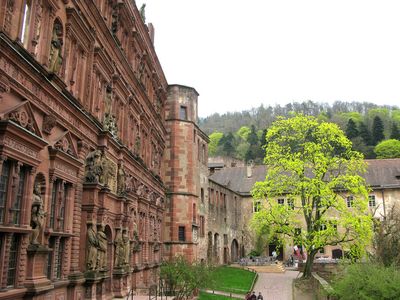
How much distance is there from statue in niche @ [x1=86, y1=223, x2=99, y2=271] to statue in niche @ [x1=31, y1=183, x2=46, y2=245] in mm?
3751

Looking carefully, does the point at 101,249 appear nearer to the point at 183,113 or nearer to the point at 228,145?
the point at 183,113

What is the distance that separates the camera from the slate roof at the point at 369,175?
5066 centimetres

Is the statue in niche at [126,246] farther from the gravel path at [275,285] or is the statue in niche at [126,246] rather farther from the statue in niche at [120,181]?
the gravel path at [275,285]

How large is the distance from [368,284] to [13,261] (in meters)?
11.2

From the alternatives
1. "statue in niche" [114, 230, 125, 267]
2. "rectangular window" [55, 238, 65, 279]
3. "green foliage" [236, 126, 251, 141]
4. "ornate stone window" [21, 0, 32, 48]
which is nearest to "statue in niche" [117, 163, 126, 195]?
"statue in niche" [114, 230, 125, 267]

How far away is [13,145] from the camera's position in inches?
385

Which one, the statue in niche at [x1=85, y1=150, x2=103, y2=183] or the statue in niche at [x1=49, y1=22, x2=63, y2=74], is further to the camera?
the statue in niche at [x1=85, y1=150, x2=103, y2=183]

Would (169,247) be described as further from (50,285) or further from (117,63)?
(50,285)

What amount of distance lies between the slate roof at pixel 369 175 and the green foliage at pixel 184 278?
2464 centimetres

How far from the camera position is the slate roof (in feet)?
166

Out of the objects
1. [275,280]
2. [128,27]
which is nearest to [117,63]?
[128,27]

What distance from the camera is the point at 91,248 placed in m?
14.7

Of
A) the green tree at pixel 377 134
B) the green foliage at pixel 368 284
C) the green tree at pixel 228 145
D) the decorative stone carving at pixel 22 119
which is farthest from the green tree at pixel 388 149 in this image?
the decorative stone carving at pixel 22 119

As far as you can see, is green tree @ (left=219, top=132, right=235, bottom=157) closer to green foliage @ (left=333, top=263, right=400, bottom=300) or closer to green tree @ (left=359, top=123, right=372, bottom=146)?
green tree @ (left=359, top=123, right=372, bottom=146)
